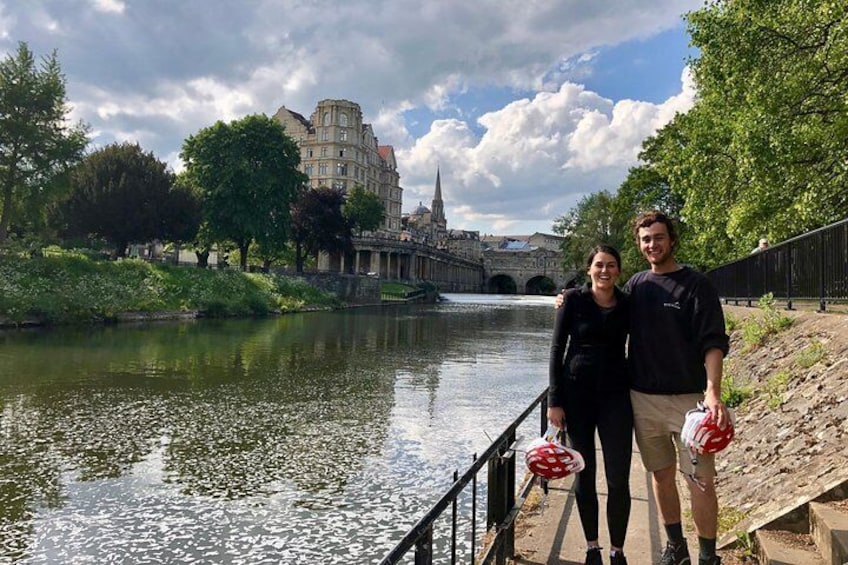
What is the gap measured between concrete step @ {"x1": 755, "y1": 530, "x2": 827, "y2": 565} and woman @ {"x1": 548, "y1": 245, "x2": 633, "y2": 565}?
906 mm

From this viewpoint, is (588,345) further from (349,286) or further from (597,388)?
(349,286)

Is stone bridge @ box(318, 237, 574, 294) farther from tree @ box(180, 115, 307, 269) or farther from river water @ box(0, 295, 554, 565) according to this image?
river water @ box(0, 295, 554, 565)

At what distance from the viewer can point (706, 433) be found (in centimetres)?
355

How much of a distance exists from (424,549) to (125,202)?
51277 mm

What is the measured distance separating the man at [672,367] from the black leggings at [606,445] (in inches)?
5.1

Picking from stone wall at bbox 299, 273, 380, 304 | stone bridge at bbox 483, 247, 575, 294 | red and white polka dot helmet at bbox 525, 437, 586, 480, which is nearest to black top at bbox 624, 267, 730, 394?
red and white polka dot helmet at bbox 525, 437, 586, 480

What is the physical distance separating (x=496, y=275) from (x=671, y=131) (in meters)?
123

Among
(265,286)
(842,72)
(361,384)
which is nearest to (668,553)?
(361,384)

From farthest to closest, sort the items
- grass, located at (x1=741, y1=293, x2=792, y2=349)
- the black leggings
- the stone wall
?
the stone wall
grass, located at (x1=741, y1=293, x2=792, y2=349)
the black leggings

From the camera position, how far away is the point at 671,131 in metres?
36.4

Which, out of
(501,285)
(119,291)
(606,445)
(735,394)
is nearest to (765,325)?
(735,394)

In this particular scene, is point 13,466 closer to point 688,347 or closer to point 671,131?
point 688,347

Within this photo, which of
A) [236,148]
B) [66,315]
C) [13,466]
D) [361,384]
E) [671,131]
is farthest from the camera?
[236,148]

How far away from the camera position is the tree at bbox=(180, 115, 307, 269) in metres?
54.9
